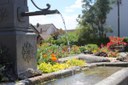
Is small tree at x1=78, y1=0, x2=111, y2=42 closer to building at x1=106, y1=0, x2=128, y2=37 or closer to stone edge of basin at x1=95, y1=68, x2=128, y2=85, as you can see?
building at x1=106, y1=0, x2=128, y2=37

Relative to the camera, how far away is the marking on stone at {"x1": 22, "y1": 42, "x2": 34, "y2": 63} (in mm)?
6633

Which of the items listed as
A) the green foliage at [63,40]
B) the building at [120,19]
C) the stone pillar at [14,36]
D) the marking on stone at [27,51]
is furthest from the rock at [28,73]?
the building at [120,19]

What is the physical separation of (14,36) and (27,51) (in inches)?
22.3

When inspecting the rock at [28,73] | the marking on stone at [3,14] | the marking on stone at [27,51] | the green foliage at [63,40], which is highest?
the marking on stone at [3,14]

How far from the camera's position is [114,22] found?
1577 inches

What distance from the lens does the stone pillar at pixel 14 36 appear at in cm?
636

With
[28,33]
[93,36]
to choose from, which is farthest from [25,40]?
[93,36]

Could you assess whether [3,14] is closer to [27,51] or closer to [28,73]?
[27,51]

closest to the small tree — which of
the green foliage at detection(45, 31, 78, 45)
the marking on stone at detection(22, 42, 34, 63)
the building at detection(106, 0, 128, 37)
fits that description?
the green foliage at detection(45, 31, 78, 45)

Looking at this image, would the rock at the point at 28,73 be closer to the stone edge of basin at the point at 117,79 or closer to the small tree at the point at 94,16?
the stone edge of basin at the point at 117,79

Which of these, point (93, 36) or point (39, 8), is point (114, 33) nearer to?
point (93, 36)

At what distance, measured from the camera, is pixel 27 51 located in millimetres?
6770

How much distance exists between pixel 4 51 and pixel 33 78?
0.82 metres

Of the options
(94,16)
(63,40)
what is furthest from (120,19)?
(63,40)
